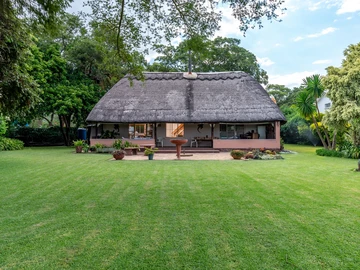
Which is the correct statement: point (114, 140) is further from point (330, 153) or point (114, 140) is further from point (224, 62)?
point (224, 62)

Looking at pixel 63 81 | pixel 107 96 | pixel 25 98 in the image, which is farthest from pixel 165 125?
pixel 25 98

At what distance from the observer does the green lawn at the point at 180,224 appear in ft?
8.68

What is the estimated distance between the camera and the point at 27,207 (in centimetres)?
446

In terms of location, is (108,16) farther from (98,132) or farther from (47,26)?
(98,132)

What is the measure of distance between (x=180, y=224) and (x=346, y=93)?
42.0 feet

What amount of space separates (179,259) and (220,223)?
3.87ft

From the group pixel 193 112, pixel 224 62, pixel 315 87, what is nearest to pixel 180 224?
pixel 193 112

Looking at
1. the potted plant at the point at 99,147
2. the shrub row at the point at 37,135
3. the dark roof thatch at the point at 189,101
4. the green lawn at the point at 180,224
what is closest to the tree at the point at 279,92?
the dark roof thatch at the point at 189,101

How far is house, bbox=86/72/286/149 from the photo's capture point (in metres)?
16.7

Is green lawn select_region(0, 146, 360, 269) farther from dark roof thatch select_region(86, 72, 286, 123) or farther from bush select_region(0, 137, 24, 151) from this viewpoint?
bush select_region(0, 137, 24, 151)

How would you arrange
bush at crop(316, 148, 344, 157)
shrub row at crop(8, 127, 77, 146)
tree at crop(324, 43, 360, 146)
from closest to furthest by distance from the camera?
tree at crop(324, 43, 360, 146) < bush at crop(316, 148, 344, 157) < shrub row at crop(8, 127, 77, 146)

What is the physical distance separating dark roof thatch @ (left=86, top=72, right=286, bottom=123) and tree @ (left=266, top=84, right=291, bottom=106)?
700 inches

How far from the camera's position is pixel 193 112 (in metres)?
17.3

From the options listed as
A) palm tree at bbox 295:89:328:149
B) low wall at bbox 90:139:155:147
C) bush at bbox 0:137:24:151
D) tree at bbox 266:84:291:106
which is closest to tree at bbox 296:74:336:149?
palm tree at bbox 295:89:328:149
